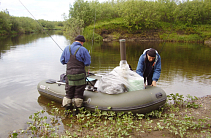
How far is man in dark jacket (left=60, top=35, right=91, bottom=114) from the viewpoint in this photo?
171 inches

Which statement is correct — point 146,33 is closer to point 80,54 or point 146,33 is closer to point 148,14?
point 148,14

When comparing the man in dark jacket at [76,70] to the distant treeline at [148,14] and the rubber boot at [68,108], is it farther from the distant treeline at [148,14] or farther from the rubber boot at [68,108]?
the distant treeline at [148,14]

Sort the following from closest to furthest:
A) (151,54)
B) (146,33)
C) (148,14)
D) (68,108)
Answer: (151,54) < (68,108) < (146,33) < (148,14)

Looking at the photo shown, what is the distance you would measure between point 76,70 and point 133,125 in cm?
171

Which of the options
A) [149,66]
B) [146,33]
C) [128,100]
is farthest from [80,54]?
[146,33]

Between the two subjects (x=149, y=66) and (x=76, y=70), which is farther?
(x=149, y=66)

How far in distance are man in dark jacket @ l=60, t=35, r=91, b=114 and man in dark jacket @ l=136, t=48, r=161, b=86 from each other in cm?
135

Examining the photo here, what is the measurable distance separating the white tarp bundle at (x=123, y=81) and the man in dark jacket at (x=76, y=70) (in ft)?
2.04

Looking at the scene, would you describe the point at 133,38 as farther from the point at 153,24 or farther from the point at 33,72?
the point at 33,72

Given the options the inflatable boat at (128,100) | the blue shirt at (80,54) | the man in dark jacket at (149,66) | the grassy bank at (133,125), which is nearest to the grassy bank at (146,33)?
the man in dark jacket at (149,66)

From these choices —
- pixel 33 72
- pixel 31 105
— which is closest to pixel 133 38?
pixel 33 72

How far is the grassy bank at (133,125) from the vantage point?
3371 millimetres

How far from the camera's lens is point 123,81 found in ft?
14.4

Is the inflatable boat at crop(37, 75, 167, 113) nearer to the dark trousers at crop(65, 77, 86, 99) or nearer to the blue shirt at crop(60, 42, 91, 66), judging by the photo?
the dark trousers at crop(65, 77, 86, 99)
